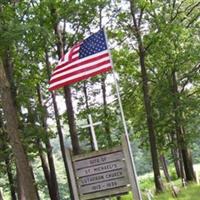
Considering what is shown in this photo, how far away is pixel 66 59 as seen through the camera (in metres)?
9.86

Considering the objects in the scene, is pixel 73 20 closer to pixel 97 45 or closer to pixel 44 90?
pixel 44 90

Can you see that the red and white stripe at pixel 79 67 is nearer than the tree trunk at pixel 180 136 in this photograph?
Yes

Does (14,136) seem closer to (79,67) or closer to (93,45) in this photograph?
(79,67)

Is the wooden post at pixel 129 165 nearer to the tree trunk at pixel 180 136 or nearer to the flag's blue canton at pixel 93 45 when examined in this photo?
the flag's blue canton at pixel 93 45

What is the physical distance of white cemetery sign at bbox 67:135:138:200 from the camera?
882 cm

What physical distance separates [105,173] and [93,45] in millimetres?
2684

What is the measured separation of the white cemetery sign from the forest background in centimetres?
795

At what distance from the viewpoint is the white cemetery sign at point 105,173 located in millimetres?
8820

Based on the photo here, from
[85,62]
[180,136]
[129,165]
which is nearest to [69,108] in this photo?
[180,136]

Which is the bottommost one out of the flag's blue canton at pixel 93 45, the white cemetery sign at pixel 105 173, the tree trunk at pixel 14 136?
the white cemetery sign at pixel 105 173

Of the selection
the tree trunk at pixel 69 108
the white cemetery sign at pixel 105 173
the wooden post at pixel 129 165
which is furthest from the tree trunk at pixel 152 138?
the wooden post at pixel 129 165

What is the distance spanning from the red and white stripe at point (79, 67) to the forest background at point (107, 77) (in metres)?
6.47

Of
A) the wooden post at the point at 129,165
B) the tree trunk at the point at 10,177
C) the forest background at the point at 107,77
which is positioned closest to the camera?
the wooden post at the point at 129,165

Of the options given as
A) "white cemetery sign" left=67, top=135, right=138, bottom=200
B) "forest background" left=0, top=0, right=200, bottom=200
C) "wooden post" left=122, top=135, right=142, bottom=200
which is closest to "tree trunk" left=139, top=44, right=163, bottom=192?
"forest background" left=0, top=0, right=200, bottom=200
